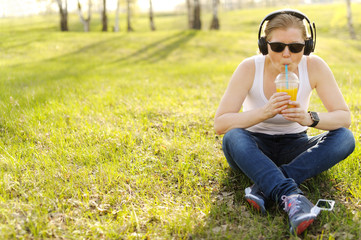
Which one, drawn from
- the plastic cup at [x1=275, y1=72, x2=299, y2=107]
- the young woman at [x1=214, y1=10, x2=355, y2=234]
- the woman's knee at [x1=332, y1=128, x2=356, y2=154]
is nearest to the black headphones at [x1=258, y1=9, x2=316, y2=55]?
the young woman at [x1=214, y1=10, x2=355, y2=234]

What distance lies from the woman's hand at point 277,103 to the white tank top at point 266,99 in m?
0.37

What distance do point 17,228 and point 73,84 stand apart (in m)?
5.93

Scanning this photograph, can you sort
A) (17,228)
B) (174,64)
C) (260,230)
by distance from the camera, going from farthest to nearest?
(174,64) → (260,230) → (17,228)

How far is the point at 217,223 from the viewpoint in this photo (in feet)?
9.37

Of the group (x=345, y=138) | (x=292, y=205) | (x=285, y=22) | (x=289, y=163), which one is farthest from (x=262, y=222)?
(x=285, y=22)

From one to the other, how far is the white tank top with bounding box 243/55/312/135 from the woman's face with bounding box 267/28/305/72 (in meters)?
0.20

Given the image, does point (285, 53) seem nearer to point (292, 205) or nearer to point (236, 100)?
point (236, 100)

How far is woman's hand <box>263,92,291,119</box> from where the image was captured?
2854mm

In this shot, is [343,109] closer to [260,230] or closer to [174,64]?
[260,230]

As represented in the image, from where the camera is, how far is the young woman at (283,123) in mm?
2840

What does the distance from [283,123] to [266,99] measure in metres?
0.37

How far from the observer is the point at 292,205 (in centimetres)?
262

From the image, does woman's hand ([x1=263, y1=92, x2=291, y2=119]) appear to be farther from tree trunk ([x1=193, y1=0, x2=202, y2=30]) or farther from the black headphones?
tree trunk ([x1=193, y1=0, x2=202, y2=30])

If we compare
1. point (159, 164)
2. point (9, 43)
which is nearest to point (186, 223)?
point (159, 164)
